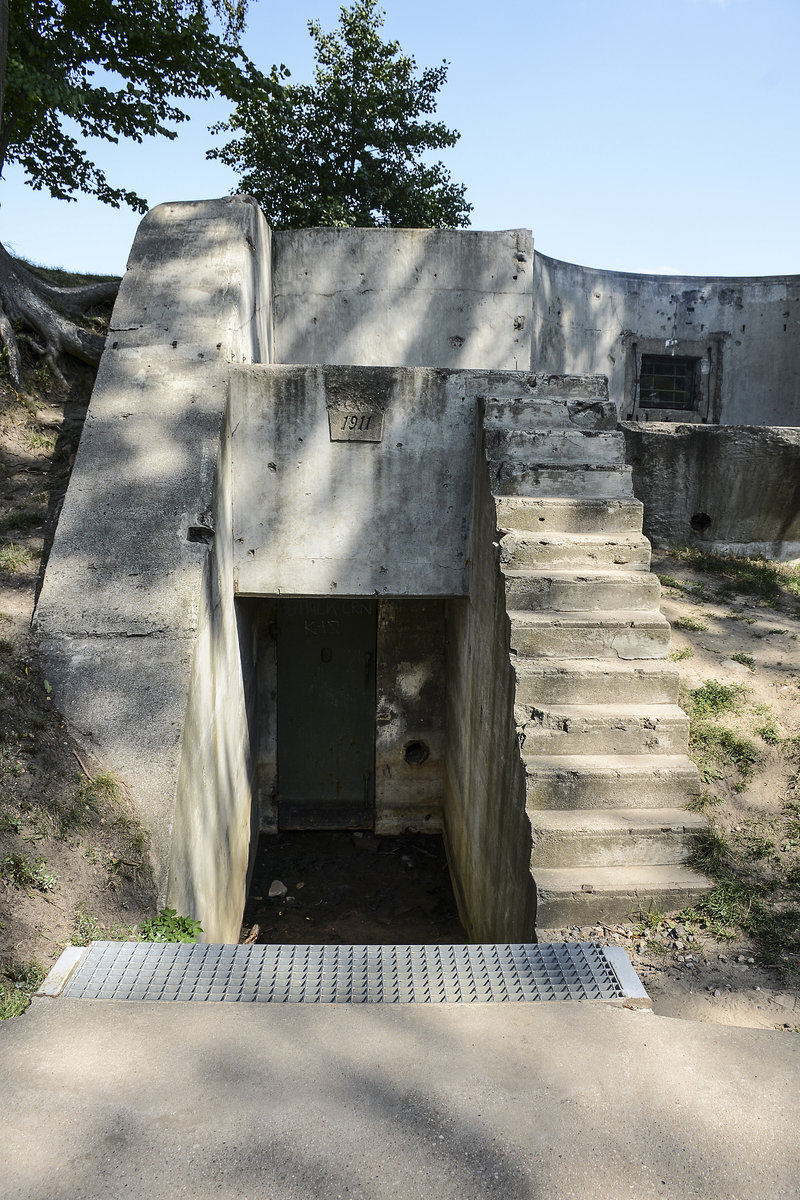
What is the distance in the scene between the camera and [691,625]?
5.60m

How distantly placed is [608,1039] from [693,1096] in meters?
0.28

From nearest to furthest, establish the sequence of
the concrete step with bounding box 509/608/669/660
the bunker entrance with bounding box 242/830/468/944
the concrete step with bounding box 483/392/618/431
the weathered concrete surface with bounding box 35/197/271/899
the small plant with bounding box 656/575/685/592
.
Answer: the weathered concrete surface with bounding box 35/197/271/899 → the concrete step with bounding box 509/608/669/660 → the concrete step with bounding box 483/392/618/431 → the bunker entrance with bounding box 242/830/468/944 → the small plant with bounding box 656/575/685/592

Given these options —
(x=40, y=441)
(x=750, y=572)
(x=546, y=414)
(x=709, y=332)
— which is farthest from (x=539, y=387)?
(x=709, y=332)

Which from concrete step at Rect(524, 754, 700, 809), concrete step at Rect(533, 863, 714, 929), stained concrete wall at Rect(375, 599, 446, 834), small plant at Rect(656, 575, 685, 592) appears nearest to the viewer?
concrete step at Rect(533, 863, 714, 929)

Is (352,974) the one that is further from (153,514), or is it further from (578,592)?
(153,514)

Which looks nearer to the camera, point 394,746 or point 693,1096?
point 693,1096

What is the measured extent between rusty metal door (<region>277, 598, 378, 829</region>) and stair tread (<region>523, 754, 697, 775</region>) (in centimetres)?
385

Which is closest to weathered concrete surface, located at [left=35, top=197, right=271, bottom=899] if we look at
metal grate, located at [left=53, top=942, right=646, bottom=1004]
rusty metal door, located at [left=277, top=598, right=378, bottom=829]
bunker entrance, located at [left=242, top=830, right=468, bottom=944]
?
metal grate, located at [left=53, top=942, right=646, bottom=1004]

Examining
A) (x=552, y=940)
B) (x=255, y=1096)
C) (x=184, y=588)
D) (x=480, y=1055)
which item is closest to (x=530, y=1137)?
(x=480, y=1055)

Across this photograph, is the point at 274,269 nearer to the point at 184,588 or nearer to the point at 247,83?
the point at 247,83

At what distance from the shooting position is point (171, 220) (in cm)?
612

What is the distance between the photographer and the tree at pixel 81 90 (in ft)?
23.2

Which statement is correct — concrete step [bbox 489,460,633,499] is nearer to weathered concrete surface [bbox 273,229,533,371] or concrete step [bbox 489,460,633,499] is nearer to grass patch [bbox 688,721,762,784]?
grass patch [bbox 688,721,762,784]

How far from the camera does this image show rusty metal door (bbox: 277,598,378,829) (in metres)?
7.45
